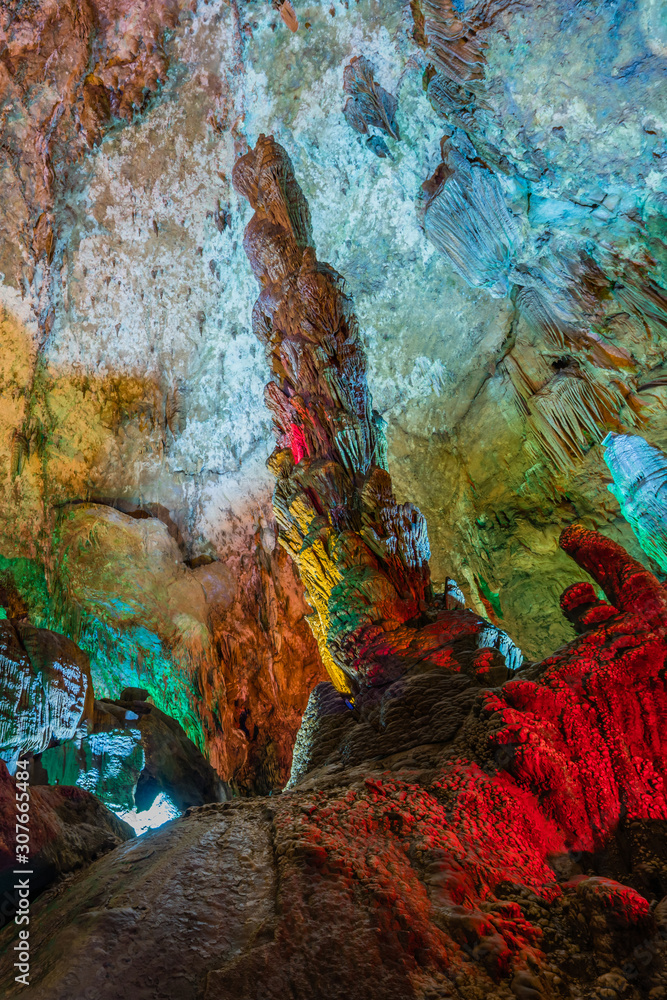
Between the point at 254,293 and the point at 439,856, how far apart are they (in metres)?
6.89

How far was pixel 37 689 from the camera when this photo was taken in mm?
5090

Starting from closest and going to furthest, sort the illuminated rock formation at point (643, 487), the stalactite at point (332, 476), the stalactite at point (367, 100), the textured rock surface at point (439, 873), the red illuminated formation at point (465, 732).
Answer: the textured rock surface at point (439, 873) → the red illuminated formation at point (465, 732) → the stalactite at point (332, 476) → the illuminated rock formation at point (643, 487) → the stalactite at point (367, 100)

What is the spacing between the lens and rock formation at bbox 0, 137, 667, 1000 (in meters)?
1.61

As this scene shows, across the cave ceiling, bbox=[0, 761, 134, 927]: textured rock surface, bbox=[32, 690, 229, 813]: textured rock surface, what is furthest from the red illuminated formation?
bbox=[32, 690, 229, 813]: textured rock surface

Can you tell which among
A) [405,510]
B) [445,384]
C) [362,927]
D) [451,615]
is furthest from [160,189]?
[362,927]

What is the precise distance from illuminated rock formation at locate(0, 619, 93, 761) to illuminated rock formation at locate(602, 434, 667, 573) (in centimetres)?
513

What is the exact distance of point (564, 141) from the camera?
16.0ft

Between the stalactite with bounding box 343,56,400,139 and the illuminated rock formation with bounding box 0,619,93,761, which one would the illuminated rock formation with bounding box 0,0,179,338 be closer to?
the stalactite with bounding box 343,56,400,139

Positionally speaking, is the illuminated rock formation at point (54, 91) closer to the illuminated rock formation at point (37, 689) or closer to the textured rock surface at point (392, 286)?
the textured rock surface at point (392, 286)

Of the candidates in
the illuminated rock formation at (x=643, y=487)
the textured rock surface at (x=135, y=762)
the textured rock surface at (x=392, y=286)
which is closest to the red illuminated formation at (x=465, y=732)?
the illuminated rock formation at (x=643, y=487)

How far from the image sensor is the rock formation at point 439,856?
1.61 metres

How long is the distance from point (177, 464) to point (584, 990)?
7.09 m

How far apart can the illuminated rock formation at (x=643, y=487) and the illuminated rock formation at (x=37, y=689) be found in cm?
513

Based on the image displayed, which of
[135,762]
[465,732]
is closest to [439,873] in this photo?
[465,732]
